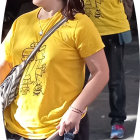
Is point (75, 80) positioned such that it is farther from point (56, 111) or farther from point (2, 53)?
point (2, 53)

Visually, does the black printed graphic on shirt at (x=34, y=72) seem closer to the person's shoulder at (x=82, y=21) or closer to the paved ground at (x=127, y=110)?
the person's shoulder at (x=82, y=21)

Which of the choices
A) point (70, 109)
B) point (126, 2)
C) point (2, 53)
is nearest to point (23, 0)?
point (126, 2)

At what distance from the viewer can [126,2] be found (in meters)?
2.67

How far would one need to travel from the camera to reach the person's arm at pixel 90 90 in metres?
1.35

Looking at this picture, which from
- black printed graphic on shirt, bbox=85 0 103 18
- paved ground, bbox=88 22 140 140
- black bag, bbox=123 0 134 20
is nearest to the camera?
black printed graphic on shirt, bbox=85 0 103 18

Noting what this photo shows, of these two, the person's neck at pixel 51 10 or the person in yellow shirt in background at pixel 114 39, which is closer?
the person's neck at pixel 51 10

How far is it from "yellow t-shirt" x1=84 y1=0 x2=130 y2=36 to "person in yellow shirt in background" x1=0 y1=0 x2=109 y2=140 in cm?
97

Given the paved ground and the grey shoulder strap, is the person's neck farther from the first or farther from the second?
the paved ground

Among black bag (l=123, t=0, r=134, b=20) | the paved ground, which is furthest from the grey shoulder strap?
the paved ground

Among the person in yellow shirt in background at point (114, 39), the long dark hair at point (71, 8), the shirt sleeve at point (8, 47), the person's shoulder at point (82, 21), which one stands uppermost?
the long dark hair at point (71, 8)

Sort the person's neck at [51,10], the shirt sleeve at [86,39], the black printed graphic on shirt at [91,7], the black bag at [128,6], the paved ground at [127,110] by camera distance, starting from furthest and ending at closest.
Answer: the paved ground at [127,110] < the black bag at [128,6] < the black printed graphic on shirt at [91,7] < the person's neck at [51,10] < the shirt sleeve at [86,39]

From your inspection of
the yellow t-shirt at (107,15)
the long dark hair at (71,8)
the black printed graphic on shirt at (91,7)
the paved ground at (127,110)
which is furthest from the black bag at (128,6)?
the long dark hair at (71,8)

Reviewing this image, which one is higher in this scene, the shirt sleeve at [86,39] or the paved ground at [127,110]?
the shirt sleeve at [86,39]

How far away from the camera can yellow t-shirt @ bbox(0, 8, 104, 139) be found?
1.37 metres
